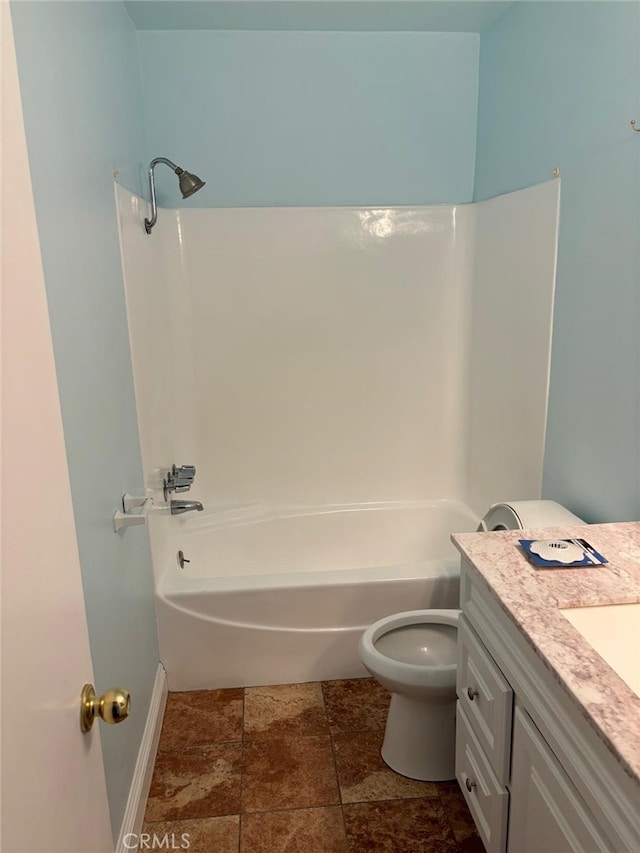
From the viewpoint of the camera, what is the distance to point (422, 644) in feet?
6.68

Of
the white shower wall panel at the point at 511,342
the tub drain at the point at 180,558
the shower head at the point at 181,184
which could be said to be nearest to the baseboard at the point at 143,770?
the tub drain at the point at 180,558

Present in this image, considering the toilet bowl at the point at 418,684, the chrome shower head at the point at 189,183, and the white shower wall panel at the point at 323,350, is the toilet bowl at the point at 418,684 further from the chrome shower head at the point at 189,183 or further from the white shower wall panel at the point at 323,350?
the chrome shower head at the point at 189,183

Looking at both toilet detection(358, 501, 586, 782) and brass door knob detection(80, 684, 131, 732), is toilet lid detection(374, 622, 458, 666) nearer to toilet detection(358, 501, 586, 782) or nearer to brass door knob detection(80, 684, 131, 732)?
toilet detection(358, 501, 586, 782)

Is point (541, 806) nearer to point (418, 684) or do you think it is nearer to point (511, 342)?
point (418, 684)

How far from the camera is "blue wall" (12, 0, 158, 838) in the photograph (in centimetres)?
128

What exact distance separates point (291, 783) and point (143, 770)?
45 centimetres

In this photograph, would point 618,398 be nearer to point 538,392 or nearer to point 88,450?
point 538,392

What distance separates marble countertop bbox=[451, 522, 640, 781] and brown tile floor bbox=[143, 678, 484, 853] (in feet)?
2.84

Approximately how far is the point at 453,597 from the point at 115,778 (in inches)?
51.4

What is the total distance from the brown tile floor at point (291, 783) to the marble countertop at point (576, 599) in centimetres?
87

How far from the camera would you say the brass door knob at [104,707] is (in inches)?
31.6

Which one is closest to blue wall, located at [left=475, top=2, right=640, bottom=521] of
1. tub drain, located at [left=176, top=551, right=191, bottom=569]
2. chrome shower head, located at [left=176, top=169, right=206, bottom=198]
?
chrome shower head, located at [left=176, top=169, right=206, bottom=198]

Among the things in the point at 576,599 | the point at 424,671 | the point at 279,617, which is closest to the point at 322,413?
the point at 279,617

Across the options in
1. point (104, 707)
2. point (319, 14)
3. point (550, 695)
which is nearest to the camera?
point (104, 707)
